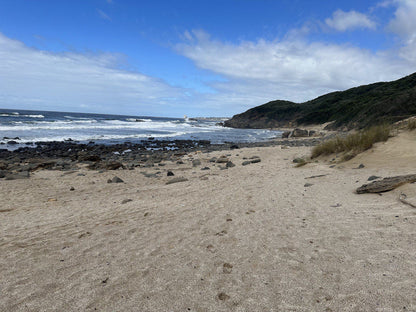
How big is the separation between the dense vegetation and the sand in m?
19.0

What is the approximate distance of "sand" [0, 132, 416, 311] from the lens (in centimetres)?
238

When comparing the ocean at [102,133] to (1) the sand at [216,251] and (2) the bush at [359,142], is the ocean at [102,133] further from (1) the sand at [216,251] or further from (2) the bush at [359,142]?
(1) the sand at [216,251]

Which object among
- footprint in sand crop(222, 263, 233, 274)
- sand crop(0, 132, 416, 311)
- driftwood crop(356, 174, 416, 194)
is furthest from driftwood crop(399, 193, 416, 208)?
footprint in sand crop(222, 263, 233, 274)

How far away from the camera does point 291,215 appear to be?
4734mm

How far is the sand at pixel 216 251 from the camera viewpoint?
Result: 238cm

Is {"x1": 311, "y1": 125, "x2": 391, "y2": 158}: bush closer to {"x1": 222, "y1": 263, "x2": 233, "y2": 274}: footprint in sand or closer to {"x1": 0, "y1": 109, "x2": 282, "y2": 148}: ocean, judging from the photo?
{"x1": 222, "y1": 263, "x2": 233, "y2": 274}: footprint in sand

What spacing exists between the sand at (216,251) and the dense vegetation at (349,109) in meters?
19.0

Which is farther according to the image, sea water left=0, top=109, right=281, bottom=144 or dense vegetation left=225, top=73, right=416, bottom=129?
sea water left=0, top=109, right=281, bottom=144

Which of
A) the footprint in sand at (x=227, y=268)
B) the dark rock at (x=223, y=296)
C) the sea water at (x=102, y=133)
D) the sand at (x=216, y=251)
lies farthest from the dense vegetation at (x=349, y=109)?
the dark rock at (x=223, y=296)

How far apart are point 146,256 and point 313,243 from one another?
2.28 meters

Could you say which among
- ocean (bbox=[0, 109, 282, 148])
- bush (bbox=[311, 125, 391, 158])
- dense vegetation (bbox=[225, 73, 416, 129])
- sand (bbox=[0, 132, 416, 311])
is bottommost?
ocean (bbox=[0, 109, 282, 148])

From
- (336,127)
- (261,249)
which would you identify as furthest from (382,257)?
(336,127)

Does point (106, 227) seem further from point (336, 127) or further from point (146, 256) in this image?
point (336, 127)

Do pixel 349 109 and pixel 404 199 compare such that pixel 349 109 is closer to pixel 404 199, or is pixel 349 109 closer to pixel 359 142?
pixel 359 142
